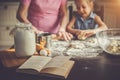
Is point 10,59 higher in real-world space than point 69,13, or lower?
lower

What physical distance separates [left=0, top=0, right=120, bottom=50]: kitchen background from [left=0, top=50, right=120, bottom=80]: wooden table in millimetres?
1033

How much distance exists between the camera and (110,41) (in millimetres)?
1552

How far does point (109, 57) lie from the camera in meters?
1.37

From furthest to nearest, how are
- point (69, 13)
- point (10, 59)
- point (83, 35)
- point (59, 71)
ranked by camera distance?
point (69, 13) → point (83, 35) → point (10, 59) → point (59, 71)

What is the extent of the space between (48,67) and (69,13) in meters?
1.23

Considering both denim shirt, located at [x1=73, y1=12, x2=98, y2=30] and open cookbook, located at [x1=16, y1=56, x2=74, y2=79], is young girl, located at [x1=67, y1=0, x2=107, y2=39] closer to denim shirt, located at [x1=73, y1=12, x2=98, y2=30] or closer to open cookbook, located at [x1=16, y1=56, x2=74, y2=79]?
denim shirt, located at [x1=73, y1=12, x2=98, y2=30]

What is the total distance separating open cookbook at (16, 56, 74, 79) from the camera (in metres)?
1.14

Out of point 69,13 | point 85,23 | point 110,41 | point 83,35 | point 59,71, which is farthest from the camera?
point 69,13

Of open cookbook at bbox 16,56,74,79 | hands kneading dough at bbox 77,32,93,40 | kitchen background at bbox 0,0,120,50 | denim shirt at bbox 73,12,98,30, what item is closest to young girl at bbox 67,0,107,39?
denim shirt at bbox 73,12,98,30

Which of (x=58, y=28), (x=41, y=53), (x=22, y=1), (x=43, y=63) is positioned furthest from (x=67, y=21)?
(x=43, y=63)

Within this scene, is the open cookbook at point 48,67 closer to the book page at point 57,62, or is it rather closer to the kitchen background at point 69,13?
the book page at point 57,62

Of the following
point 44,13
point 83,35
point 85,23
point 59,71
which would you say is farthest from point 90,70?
point 44,13

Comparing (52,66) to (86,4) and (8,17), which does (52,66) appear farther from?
(8,17)

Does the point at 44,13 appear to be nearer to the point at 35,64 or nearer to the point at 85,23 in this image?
the point at 85,23
